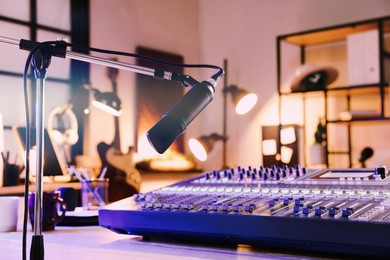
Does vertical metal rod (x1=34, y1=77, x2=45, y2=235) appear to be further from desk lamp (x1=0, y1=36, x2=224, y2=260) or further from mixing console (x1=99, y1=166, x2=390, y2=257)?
mixing console (x1=99, y1=166, x2=390, y2=257)

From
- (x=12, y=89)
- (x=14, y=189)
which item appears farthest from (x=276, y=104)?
(x=14, y=189)

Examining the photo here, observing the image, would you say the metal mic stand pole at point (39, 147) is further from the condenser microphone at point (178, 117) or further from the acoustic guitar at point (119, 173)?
the acoustic guitar at point (119, 173)

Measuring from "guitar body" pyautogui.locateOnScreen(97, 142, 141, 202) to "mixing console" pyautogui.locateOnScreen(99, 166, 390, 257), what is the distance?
2.29 feet

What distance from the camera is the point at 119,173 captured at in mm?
1833

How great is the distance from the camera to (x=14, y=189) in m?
1.57

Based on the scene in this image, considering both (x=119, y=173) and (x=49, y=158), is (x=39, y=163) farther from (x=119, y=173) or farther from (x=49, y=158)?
(x=119, y=173)

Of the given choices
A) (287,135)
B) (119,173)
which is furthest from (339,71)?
(119,173)

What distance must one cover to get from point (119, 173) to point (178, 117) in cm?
127

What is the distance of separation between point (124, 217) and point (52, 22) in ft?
9.19

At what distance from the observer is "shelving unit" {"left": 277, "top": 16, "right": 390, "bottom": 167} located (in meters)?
3.24

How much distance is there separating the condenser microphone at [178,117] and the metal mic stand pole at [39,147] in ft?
0.51

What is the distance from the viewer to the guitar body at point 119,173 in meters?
1.71

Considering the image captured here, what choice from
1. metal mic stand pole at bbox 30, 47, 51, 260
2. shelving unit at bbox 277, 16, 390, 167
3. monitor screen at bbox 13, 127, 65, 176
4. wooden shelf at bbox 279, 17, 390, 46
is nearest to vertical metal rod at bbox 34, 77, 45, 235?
metal mic stand pole at bbox 30, 47, 51, 260

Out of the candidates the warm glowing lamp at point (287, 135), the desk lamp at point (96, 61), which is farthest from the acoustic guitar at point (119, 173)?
the warm glowing lamp at point (287, 135)
